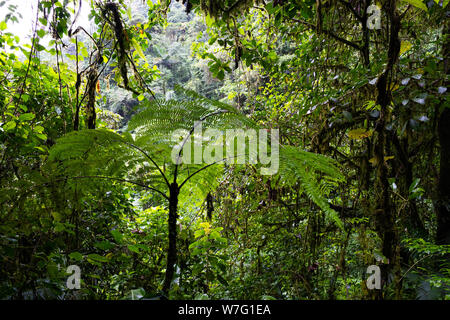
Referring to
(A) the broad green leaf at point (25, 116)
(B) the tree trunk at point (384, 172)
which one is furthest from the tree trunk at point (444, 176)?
(A) the broad green leaf at point (25, 116)

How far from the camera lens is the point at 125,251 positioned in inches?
63.4

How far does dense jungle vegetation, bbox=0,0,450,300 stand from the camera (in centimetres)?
123

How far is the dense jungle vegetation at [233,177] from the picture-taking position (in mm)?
1233

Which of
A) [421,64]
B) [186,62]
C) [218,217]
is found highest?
[186,62]

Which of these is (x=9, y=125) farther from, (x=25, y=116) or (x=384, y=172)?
(x=384, y=172)

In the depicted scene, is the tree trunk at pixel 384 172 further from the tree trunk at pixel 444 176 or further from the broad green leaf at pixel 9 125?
the broad green leaf at pixel 9 125

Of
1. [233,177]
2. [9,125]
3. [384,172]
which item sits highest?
[9,125]

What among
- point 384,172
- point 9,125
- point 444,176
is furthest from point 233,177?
point 9,125

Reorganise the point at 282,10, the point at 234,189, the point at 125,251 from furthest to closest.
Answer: the point at 234,189 < the point at 282,10 < the point at 125,251

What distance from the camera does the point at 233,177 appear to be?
2.88 metres

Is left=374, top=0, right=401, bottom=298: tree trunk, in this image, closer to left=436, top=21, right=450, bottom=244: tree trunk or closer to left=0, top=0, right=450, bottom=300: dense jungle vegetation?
left=0, top=0, right=450, bottom=300: dense jungle vegetation
